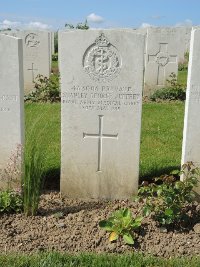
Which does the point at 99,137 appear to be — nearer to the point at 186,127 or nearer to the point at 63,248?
the point at 186,127

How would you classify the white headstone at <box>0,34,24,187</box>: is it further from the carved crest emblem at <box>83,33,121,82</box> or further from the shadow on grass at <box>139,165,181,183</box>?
the shadow on grass at <box>139,165,181,183</box>

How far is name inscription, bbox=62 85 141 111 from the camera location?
4.09 metres

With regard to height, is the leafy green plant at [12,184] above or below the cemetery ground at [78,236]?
above

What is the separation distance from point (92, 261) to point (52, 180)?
70.9 inches

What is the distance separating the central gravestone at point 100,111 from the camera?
4.00 m

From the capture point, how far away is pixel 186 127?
4113 mm

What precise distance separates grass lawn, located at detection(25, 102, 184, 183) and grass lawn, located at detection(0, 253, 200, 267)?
40.2 inches

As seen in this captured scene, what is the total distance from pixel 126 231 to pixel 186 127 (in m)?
1.28

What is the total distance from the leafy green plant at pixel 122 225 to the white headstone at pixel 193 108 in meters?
1.00

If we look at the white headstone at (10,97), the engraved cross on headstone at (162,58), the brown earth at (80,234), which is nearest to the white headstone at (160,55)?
the engraved cross on headstone at (162,58)

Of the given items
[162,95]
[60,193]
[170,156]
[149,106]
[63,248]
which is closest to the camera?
[63,248]

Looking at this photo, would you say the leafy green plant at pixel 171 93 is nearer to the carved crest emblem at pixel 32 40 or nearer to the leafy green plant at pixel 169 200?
the carved crest emblem at pixel 32 40

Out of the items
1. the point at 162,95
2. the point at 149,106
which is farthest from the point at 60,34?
the point at 162,95

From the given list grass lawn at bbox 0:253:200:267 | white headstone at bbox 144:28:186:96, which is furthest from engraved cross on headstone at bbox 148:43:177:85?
grass lawn at bbox 0:253:200:267
